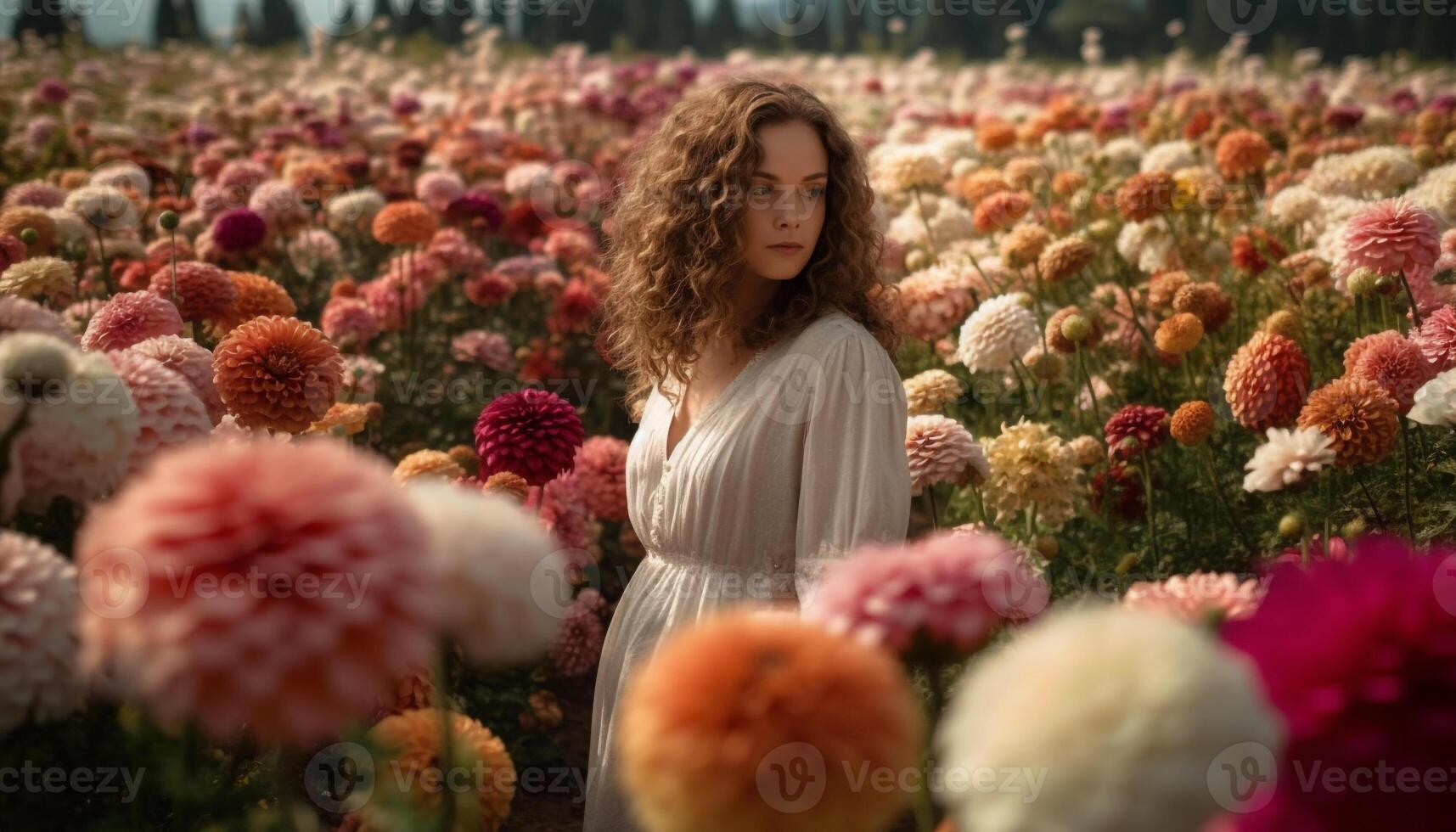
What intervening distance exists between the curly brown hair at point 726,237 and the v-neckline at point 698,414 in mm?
51

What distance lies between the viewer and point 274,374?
7.23ft

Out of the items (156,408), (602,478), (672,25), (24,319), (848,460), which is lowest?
(602,478)

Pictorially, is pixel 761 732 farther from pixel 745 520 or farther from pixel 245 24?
pixel 245 24

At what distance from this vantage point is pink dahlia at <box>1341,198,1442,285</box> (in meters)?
2.93

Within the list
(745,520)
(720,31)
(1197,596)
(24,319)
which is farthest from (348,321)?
(720,31)

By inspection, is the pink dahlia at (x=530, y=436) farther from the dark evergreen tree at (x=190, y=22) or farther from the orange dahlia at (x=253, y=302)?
the dark evergreen tree at (x=190, y=22)

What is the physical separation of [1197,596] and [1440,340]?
176cm

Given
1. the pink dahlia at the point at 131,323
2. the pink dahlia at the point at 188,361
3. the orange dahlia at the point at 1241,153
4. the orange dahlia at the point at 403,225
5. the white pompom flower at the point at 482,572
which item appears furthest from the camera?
the orange dahlia at the point at 1241,153

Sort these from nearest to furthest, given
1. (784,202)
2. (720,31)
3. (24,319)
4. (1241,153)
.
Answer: (24,319)
(784,202)
(1241,153)
(720,31)

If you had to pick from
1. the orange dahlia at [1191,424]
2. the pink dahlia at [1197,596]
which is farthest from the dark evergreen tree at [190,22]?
the pink dahlia at [1197,596]

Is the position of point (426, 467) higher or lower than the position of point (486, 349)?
higher

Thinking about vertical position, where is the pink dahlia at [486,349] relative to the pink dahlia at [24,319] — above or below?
below

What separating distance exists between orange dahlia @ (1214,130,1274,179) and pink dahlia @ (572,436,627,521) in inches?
114

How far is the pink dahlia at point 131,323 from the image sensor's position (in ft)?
7.88
